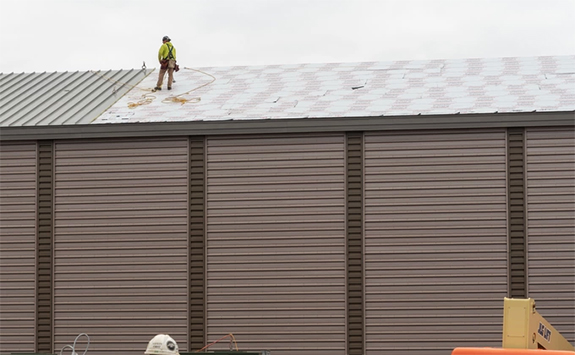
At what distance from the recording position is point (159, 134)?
1806 centimetres

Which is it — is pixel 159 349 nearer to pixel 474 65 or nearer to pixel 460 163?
pixel 460 163

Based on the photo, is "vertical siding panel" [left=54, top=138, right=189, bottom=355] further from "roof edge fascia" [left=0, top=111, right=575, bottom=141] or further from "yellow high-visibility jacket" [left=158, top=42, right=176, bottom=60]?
"yellow high-visibility jacket" [left=158, top=42, right=176, bottom=60]

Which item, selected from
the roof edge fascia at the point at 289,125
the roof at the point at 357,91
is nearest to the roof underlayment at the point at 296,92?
the roof at the point at 357,91

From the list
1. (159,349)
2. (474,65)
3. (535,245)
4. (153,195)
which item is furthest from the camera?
(474,65)

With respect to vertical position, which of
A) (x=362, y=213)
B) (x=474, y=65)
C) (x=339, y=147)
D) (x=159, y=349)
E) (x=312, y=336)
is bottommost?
(x=312, y=336)

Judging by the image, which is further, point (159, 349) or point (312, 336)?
point (312, 336)

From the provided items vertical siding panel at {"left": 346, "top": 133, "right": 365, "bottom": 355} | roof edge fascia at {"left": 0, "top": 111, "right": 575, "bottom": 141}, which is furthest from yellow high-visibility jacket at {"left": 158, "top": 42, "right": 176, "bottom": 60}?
vertical siding panel at {"left": 346, "top": 133, "right": 365, "bottom": 355}

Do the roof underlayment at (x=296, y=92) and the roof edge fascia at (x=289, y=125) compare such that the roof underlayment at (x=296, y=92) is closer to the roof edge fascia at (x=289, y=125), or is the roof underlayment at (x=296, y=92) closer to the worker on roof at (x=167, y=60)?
the worker on roof at (x=167, y=60)

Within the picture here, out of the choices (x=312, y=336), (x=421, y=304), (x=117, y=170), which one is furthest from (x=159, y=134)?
(x=421, y=304)

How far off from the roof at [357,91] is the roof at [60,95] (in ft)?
1.53

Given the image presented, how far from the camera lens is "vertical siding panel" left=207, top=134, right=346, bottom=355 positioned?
17500 mm

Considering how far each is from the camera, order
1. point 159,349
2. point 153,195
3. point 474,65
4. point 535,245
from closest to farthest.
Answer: point 159,349, point 535,245, point 153,195, point 474,65

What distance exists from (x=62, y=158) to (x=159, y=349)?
392 inches

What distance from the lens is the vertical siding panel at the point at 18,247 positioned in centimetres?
1834
